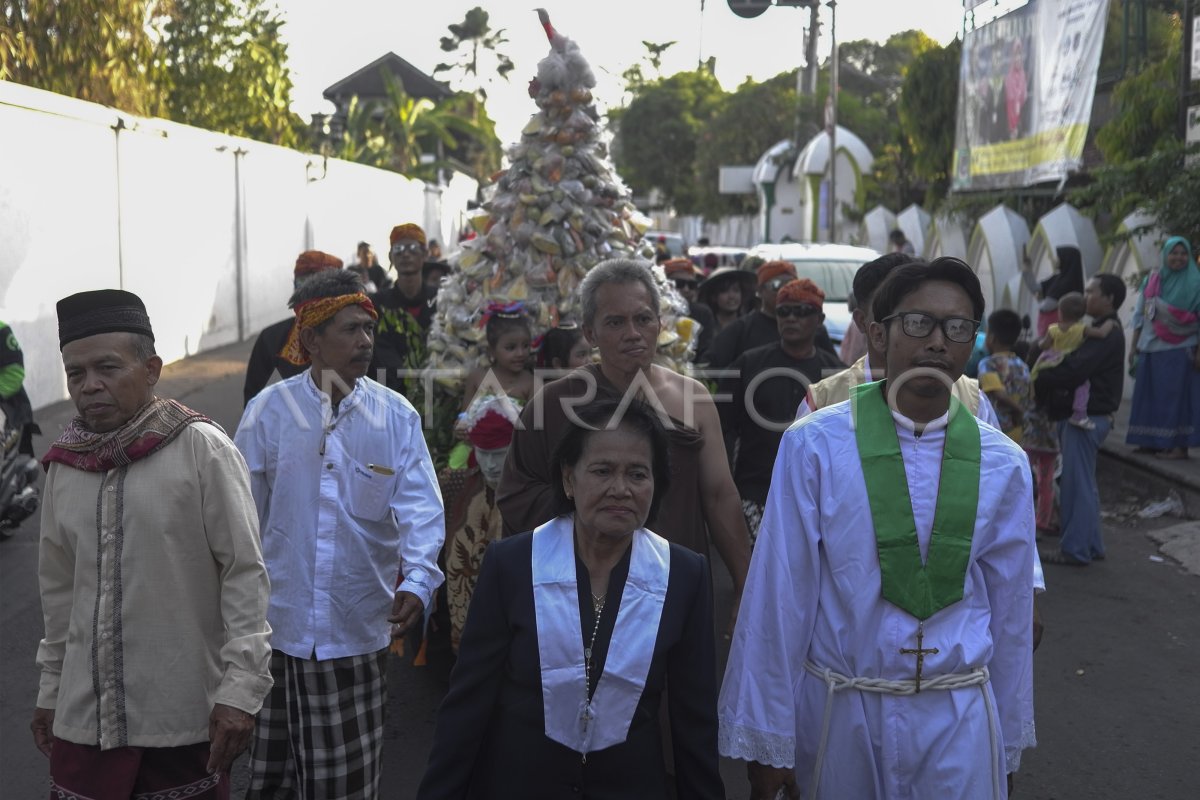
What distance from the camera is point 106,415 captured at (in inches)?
121

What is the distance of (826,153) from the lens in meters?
36.8

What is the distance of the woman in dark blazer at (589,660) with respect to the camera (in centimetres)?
276

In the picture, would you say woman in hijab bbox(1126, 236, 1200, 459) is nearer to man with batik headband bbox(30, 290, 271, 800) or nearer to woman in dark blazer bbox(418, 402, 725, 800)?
woman in dark blazer bbox(418, 402, 725, 800)

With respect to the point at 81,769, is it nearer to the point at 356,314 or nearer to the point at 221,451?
the point at 221,451

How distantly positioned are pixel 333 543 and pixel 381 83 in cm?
6364

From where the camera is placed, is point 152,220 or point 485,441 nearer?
point 485,441

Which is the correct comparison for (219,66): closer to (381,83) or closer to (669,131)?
(669,131)

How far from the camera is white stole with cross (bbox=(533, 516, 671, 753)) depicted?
2750 millimetres

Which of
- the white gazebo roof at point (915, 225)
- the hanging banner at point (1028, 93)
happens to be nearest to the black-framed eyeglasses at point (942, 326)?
the hanging banner at point (1028, 93)

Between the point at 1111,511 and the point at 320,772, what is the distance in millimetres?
8142

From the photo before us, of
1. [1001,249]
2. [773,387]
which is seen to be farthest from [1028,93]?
[773,387]

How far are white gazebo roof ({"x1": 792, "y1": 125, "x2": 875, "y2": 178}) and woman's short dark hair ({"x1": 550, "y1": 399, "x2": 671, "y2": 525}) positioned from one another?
1316 inches

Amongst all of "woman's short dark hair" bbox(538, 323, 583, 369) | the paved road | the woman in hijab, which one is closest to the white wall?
the paved road

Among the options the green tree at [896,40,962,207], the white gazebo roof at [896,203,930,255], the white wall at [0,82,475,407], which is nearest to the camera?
the white wall at [0,82,475,407]
